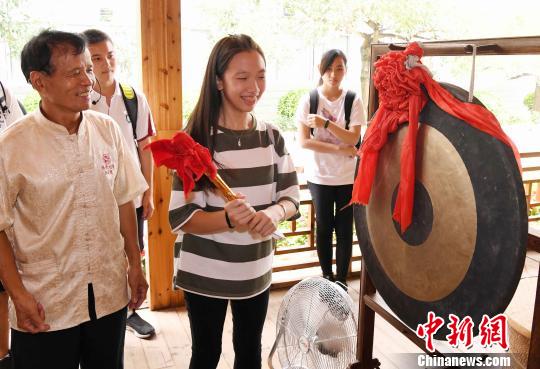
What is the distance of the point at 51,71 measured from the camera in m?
1.26

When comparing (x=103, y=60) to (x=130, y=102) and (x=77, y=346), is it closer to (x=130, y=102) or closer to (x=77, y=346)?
(x=130, y=102)

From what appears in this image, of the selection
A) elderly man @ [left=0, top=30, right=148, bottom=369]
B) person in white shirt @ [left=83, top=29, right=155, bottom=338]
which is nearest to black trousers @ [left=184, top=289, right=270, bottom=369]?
elderly man @ [left=0, top=30, right=148, bottom=369]

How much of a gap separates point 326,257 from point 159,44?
155 centimetres

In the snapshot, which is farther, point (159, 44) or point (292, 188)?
point (159, 44)

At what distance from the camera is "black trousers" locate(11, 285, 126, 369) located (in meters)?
1.29

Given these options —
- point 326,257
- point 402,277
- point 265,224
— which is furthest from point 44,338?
point 326,257

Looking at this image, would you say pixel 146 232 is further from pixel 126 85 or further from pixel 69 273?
pixel 69 273

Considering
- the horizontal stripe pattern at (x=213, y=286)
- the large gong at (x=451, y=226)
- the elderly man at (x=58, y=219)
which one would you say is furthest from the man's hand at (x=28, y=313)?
the large gong at (x=451, y=226)

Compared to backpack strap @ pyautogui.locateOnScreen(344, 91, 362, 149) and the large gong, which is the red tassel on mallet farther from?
backpack strap @ pyautogui.locateOnScreen(344, 91, 362, 149)

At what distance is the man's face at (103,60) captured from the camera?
2.12 m

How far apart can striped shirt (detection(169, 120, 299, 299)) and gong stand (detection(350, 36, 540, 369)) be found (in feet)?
1.22

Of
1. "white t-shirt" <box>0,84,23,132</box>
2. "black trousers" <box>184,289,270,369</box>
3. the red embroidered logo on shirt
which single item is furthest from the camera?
"white t-shirt" <box>0,84,23,132</box>

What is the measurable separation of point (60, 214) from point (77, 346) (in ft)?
1.25

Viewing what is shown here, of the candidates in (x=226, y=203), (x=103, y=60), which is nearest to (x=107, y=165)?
(x=226, y=203)
